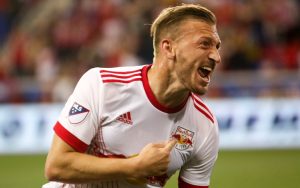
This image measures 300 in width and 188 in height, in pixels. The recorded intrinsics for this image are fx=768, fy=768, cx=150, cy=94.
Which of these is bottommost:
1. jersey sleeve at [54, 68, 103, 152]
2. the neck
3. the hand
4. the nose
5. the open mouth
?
the hand

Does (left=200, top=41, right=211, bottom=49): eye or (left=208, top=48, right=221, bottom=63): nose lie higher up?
(left=200, top=41, right=211, bottom=49): eye

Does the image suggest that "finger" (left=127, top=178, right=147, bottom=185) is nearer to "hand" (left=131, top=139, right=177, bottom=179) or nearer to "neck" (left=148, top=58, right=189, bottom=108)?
"hand" (left=131, top=139, right=177, bottom=179)

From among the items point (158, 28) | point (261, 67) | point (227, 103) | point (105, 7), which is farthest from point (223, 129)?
point (158, 28)

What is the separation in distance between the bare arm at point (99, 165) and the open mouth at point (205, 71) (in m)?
0.45

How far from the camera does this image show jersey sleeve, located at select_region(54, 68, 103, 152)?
14.7ft

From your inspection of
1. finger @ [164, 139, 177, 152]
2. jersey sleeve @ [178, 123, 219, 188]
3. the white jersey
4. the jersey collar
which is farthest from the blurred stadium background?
finger @ [164, 139, 177, 152]

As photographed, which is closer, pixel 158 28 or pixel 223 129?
pixel 158 28

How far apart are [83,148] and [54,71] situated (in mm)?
9222

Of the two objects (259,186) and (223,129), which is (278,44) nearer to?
(223,129)

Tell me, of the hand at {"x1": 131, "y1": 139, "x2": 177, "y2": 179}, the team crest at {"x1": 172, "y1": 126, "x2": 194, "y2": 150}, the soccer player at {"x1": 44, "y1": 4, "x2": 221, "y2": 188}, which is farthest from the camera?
the team crest at {"x1": 172, "y1": 126, "x2": 194, "y2": 150}

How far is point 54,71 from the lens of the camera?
13625 mm

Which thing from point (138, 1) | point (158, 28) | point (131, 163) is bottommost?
point (131, 163)

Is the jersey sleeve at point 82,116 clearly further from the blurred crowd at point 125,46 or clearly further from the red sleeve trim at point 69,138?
the blurred crowd at point 125,46

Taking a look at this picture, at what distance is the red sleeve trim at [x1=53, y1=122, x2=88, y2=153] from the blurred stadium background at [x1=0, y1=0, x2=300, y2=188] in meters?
5.52
